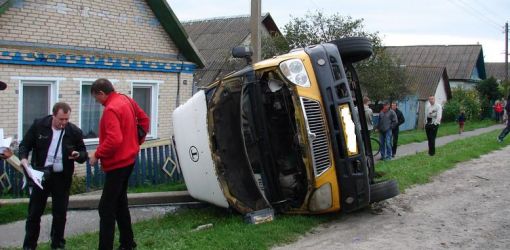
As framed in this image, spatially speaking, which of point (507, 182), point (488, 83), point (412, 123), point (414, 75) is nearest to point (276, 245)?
point (507, 182)

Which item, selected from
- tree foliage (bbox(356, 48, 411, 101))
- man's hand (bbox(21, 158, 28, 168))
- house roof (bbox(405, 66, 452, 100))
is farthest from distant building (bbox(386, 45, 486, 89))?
man's hand (bbox(21, 158, 28, 168))

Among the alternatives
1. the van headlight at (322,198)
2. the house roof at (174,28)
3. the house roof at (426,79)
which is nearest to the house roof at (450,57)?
the house roof at (426,79)

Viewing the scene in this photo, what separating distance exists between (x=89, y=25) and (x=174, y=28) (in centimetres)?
204

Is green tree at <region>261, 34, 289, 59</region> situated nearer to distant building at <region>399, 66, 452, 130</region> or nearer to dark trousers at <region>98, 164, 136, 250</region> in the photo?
distant building at <region>399, 66, 452, 130</region>

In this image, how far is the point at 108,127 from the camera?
529cm

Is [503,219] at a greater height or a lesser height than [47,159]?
lesser

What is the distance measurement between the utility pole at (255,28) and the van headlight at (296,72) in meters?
4.78

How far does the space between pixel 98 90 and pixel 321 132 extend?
2.45 m

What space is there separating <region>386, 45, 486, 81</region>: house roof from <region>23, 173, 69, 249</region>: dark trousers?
139 feet

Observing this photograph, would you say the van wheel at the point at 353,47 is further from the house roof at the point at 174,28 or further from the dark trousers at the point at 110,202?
the house roof at the point at 174,28

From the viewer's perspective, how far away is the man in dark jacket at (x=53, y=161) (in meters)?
5.85

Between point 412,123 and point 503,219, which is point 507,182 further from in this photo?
point 412,123

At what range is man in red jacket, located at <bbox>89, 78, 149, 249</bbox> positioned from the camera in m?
5.29

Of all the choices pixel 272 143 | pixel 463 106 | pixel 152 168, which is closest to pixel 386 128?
pixel 152 168
